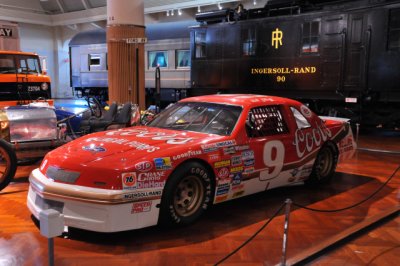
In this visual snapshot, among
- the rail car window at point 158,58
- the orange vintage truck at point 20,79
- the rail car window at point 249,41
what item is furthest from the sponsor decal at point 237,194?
the rail car window at point 158,58

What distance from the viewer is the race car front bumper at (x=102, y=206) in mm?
3602

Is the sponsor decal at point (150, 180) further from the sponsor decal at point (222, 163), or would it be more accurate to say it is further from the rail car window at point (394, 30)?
the rail car window at point (394, 30)

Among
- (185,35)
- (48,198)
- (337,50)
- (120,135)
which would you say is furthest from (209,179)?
(185,35)

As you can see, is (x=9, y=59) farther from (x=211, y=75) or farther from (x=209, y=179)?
(x=209, y=179)

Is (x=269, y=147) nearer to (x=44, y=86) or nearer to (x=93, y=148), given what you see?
(x=93, y=148)

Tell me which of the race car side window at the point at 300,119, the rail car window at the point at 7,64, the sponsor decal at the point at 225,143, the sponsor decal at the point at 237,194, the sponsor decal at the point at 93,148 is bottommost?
the sponsor decal at the point at 237,194

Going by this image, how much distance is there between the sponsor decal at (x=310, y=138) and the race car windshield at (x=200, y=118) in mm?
964

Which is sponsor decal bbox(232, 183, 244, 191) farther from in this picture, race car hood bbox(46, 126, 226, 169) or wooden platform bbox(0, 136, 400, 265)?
race car hood bbox(46, 126, 226, 169)

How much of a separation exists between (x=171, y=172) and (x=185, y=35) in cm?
1160

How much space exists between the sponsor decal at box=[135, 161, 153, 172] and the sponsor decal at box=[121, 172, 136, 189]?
0.07m

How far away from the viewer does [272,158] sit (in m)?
4.91

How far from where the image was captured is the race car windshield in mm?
4754


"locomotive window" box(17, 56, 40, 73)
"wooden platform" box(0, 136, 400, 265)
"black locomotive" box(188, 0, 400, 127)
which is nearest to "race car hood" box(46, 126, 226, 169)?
"wooden platform" box(0, 136, 400, 265)

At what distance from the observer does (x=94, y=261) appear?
3426 millimetres
